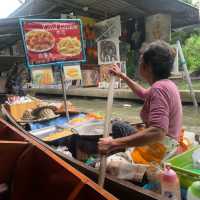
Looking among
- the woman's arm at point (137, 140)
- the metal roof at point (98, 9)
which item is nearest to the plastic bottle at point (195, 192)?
the woman's arm at point (137, 140)

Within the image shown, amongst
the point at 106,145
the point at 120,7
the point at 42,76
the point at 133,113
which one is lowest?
the point at 133,113

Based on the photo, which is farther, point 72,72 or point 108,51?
point 108,51

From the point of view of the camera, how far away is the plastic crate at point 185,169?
2389 mm

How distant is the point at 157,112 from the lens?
2.36 m

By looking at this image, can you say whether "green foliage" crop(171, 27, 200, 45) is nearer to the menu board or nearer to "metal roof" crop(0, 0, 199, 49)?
"metal roof" crop(0, 0, 199, 49)

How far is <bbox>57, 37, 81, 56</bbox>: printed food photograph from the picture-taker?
16.3 feet

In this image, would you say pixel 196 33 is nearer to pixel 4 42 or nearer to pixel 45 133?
pixel 4 42

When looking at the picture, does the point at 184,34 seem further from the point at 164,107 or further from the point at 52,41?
the point at 164,107

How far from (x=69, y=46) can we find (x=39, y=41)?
1.87ft

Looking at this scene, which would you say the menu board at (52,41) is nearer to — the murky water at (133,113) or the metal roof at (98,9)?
the murky water at (133,113)

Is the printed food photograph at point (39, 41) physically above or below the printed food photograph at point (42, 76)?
above

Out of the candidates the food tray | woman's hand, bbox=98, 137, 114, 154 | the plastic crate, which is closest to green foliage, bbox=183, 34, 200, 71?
the food tray

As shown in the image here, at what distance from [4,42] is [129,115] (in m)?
7.50

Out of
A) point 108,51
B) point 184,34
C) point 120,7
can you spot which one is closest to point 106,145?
point 120,7
